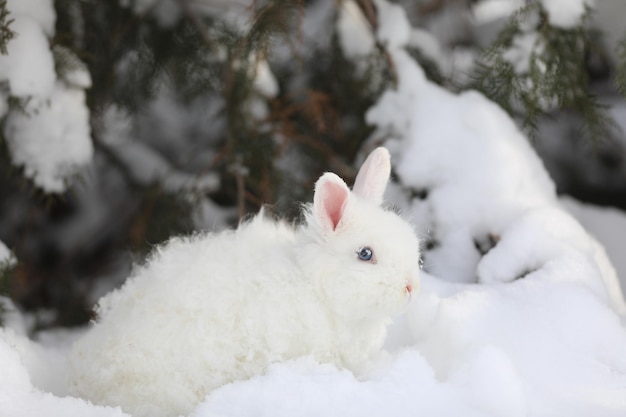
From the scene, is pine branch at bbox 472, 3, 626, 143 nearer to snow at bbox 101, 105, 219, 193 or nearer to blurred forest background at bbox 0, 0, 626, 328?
blurred forest background at bbox 0, 0, 626, 328

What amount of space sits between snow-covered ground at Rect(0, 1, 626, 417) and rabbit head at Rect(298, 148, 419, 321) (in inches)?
6.1

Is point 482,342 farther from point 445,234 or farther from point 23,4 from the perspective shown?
point 23,4

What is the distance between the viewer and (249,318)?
1654 mm

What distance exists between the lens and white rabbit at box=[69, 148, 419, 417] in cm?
162

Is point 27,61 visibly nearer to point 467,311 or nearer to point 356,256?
point 356,256

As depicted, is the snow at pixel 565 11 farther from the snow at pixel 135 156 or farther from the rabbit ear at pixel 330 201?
the snow at pixel 135 156

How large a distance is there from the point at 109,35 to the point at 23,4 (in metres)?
0.55

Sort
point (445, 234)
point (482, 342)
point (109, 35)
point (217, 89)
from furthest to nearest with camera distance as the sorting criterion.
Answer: point (217, 89)
point (109, 35)
point (445, 234)
point (482, 342)

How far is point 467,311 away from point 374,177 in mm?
446

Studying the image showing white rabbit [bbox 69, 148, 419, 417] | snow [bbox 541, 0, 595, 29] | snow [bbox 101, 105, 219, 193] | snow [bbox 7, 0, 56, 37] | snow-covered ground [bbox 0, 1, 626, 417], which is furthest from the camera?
snow [bbox 101, 105, 219, 193]

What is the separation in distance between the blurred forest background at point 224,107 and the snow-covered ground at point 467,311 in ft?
0.50

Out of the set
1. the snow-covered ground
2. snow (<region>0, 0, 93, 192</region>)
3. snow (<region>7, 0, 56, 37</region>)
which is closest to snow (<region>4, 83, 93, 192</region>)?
snow (<region>0, 0, 93, 192</region>)

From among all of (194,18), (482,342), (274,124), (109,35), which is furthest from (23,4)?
(482,342)

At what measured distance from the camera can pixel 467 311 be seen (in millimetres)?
1874
